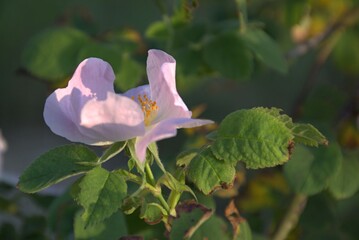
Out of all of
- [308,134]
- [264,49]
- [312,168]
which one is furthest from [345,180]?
[308,134]

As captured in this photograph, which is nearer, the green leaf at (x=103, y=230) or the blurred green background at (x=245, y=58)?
the green leaf at (x=103, y=230)

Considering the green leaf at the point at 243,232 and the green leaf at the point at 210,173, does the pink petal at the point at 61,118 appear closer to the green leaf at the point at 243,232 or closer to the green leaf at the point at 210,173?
the green leaf at the point at 210,173

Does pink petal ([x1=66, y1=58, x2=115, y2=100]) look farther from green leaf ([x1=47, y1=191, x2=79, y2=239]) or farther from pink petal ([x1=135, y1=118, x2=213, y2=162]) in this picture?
green leaf ([x1=47, y1=191, x2=79, y2=239])

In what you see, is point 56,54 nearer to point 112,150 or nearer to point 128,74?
point 128,74

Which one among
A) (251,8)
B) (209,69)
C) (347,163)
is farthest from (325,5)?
(347,163)

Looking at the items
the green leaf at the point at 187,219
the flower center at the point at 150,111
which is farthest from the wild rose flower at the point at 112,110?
the green leaf at the point at 187,219

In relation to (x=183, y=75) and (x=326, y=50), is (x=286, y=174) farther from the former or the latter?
(x=326, y=50)
